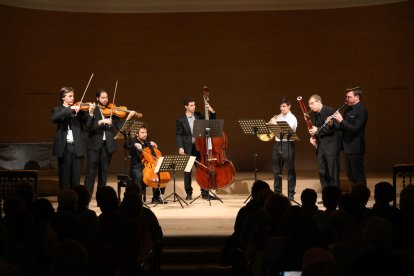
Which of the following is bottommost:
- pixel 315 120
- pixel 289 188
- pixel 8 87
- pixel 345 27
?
pixel 289 188

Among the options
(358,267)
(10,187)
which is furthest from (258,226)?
(10,187)

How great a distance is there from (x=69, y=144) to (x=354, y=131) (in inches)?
152

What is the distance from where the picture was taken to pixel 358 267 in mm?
3650

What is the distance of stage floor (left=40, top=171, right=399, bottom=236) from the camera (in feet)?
25.3

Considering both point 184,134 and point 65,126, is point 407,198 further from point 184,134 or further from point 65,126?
point 184,134

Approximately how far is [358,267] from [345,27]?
1057 centimetres

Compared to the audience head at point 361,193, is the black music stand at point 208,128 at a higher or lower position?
higher

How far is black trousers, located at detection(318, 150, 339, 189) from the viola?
2.26m

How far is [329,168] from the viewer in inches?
372

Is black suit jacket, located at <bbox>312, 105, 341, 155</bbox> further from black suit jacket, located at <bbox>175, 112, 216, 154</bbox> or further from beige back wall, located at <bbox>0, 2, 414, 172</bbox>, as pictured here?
beige back wall, located at <bbox>0, 2, 414, 172</bbox>

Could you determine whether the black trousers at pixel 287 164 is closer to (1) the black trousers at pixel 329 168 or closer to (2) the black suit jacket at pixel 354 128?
(1) the black trousers at pixel 329 168

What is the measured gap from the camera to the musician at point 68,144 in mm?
8844

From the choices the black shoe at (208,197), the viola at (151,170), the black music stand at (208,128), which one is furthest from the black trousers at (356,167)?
the viola at (151,170)

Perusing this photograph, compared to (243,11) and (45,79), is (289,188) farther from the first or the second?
(45,79)
